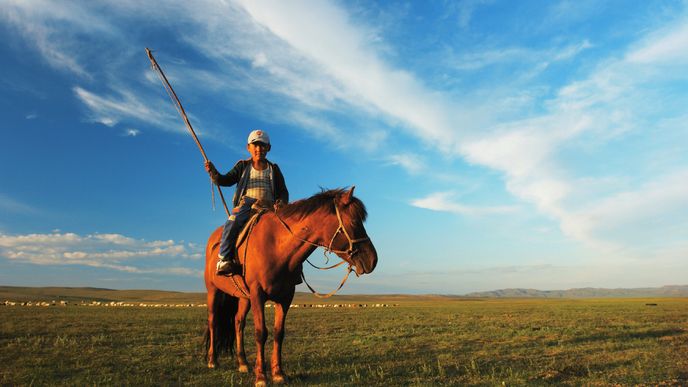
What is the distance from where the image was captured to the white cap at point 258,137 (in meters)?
7.90

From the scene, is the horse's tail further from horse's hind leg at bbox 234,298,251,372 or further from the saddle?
the saddle

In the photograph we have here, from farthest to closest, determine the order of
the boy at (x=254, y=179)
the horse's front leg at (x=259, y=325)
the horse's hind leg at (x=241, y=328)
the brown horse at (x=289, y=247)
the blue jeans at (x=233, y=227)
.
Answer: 1. the horse's hind leg at (x=241, y=328)
2. the boy at (x=254, y=179)
3. the blue jeans at (x=233, y=227)
4. the horse's front leg at (x=259, y=325)
5. the brown horse at (x=289, y=247)

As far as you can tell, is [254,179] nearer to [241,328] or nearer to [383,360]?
[241,328]

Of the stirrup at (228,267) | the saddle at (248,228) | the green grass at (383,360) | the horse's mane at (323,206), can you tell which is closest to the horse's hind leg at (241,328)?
the green grass at (383,360)

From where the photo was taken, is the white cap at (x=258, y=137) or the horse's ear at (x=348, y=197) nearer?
the horse's ear at (x=348, y=197)

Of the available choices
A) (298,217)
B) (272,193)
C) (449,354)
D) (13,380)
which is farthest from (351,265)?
(13,380)

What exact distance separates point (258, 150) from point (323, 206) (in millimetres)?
2015

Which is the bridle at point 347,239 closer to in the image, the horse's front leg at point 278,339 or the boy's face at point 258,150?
the horse's front leg at point 278,339

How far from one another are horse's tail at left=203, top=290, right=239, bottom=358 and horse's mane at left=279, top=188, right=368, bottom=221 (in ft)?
10.1

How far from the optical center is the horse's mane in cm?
641

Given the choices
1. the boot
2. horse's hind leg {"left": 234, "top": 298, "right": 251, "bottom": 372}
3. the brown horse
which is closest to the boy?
the brown horse

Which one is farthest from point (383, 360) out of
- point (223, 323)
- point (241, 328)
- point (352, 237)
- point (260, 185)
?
point (260, 185)

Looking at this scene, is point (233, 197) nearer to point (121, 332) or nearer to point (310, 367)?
point (310, 367)

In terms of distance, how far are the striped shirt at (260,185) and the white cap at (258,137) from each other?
1.72 feet
